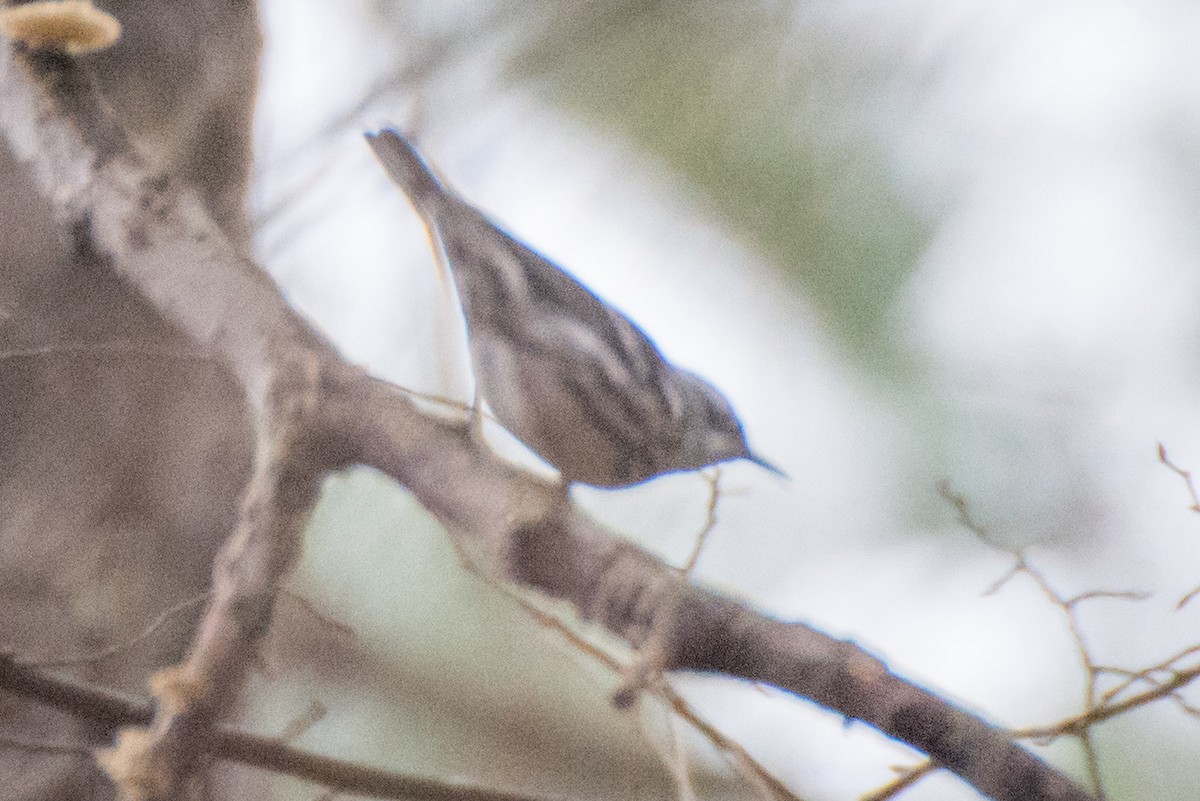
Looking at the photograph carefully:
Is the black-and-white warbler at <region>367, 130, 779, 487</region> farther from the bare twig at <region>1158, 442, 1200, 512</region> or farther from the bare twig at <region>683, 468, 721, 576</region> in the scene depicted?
the bare twig at <region>1158, 442, 1200, 512</region>

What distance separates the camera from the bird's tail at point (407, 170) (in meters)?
0.39

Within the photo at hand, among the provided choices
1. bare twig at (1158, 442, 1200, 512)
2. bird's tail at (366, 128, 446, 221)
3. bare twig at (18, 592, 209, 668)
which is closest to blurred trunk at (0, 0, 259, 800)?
bare twig at (18, 592, 209, 668)

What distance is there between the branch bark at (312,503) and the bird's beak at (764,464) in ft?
0.37

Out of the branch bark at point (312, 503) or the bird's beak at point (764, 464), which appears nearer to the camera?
the branch bark at point (312, 503)

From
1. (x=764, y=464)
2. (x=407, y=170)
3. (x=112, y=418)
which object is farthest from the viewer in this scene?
(x=112, y=418)

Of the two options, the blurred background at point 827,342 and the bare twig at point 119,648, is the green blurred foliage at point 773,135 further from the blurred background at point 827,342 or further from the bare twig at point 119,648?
the bare twig at point 119,648

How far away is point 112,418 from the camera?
628mm

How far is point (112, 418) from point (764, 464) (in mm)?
379

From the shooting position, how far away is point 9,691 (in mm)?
422

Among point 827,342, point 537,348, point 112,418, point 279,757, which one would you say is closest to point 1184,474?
point 827,342

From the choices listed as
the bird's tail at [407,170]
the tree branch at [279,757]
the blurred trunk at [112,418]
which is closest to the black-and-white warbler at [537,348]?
the bird's tail at [407,170]

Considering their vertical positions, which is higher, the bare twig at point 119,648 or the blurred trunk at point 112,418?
the blurred trunk at point 112,418

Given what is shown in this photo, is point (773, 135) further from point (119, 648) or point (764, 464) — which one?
point (119, 648)

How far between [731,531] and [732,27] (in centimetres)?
28
